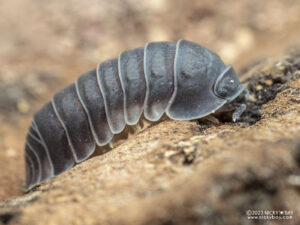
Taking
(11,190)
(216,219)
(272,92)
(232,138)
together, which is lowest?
(216,219)

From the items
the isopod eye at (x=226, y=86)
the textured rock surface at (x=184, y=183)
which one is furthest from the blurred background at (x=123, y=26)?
the textured rock surface at (x=184, y=183)

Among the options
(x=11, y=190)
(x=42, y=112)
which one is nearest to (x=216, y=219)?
(x=42, y=112)

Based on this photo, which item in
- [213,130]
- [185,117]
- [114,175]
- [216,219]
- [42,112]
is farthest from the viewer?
[42,112]

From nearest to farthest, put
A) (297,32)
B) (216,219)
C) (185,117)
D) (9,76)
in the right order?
(216,219) < (185,117) < (9,76) < (297,32)

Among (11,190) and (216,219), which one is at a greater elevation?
(11,190)

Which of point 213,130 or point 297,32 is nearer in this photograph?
point 213,130

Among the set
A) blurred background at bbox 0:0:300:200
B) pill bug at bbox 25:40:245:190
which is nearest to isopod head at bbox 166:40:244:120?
pill bug at bbox 25:40:245:190

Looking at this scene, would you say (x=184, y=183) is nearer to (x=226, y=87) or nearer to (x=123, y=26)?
(x=226, y=87)

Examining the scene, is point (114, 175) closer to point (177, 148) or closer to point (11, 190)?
point (177, 148)
